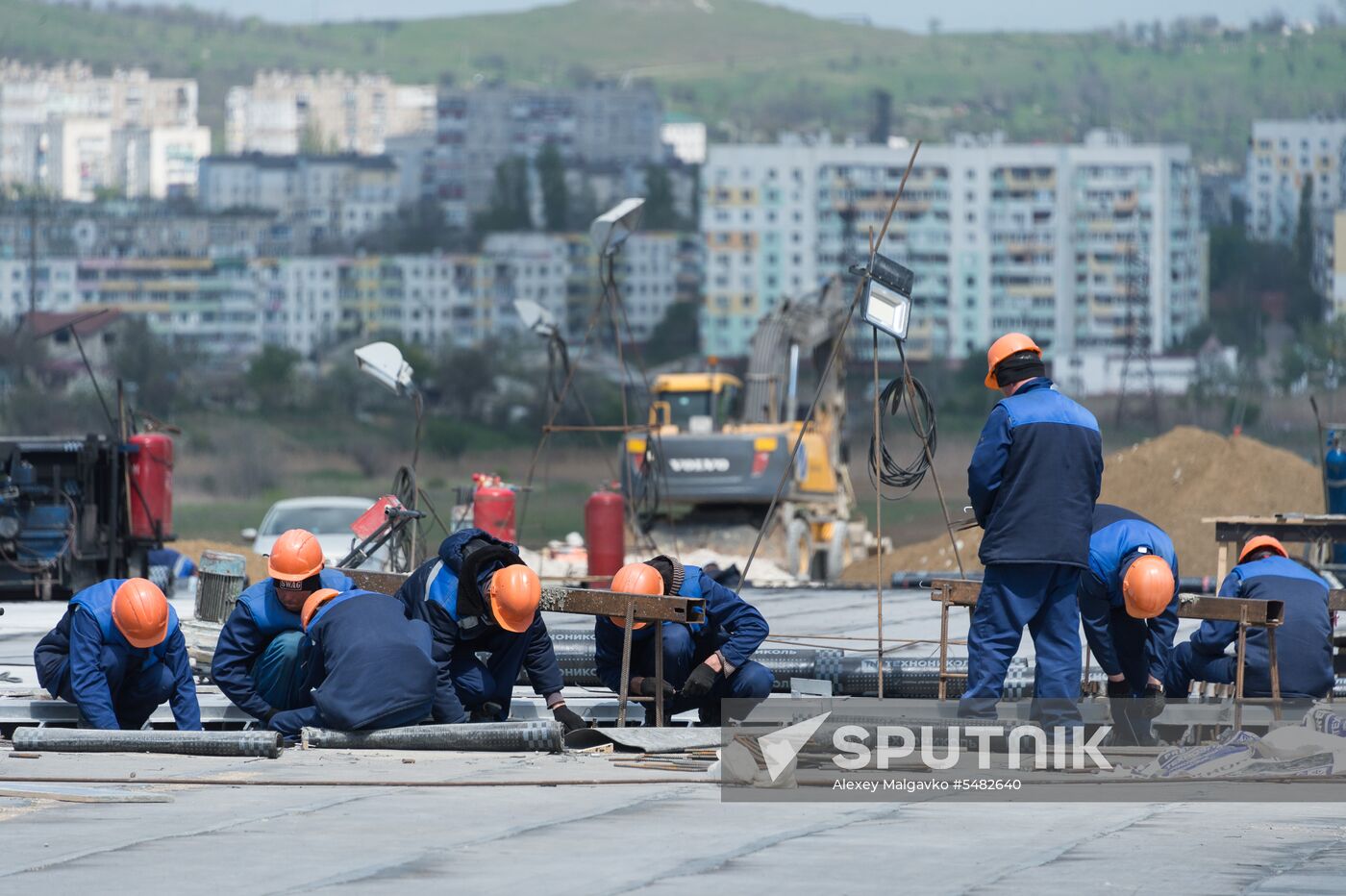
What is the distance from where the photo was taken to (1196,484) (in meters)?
29.0

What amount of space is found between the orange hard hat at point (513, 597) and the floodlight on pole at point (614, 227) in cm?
865

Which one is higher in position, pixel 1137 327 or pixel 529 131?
pixel 529 131

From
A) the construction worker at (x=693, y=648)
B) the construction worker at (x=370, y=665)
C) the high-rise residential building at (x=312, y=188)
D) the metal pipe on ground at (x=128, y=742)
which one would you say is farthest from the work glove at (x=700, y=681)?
the high-rise residential building at (x=312, y=188)

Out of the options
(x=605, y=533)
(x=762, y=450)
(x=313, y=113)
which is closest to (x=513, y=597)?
(x=605, y=533)

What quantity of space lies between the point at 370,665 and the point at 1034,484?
9.31ft

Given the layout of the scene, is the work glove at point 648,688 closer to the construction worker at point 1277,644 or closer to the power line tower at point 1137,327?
the construction worker at point 1277,644

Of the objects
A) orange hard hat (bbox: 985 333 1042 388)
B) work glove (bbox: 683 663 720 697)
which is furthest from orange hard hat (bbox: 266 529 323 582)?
orange hard hat (bbox: 985 333 1042 388)

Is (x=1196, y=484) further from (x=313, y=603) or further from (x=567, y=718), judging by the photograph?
(x=313, y=603)

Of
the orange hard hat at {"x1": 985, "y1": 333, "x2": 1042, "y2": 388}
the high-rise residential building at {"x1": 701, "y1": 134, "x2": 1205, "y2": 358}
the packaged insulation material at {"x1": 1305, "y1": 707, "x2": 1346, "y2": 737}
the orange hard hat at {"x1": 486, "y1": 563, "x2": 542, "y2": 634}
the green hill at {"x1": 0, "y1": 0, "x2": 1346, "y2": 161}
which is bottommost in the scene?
the packaged insulation material at {"x1": 1305, "y1": 707, "x2": 1346, "y2": 737}

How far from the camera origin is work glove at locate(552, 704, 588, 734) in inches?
343

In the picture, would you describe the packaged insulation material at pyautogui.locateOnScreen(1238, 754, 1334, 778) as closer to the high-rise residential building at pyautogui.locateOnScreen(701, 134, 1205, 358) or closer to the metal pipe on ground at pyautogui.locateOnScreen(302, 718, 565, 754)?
the metal pipe on ground at pyautogui.locateOnScreen(302, 718, 565, 754)

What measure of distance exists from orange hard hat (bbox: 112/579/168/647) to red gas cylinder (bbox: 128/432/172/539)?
1045 centimetres

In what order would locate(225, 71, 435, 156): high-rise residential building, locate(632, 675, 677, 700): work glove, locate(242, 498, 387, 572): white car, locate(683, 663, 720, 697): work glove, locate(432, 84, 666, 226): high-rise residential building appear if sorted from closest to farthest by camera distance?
locate(683, 663, 720, 697): work glove < locate(632, 675, 677, 700): work glove < locate(242, 498, 387, 572): white car < locate(432, 84, 666, 226): high-rise residential building < locate(225, 71, 435, 156): high-rise residential building

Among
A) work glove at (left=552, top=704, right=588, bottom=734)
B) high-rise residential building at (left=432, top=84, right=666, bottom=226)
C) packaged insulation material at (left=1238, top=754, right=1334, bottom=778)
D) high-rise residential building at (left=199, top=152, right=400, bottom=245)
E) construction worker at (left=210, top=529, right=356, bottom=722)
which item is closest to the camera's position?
packaged insulation material at (left=1238, top=754, right=1334, bottom=778)
